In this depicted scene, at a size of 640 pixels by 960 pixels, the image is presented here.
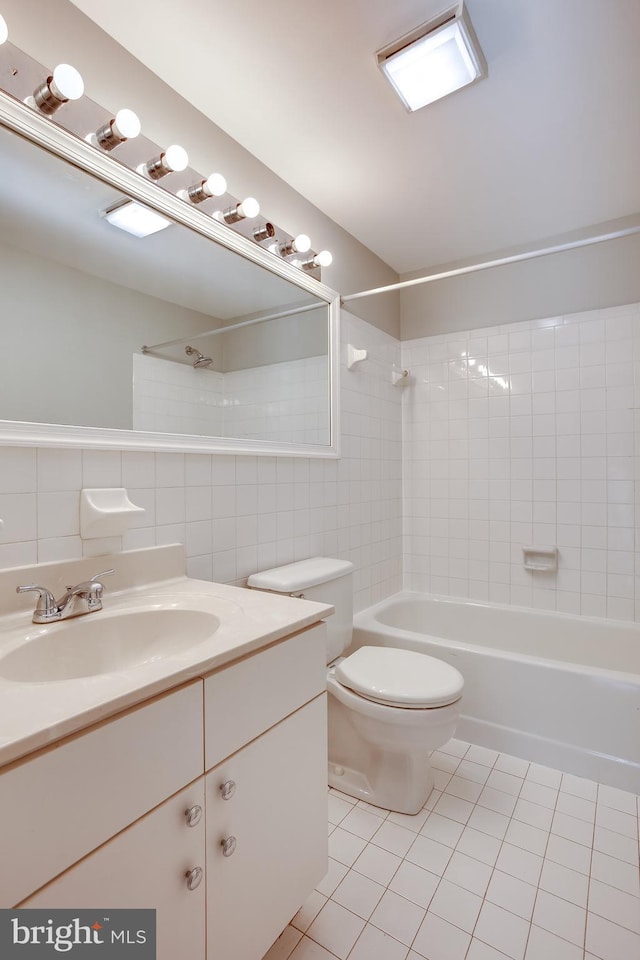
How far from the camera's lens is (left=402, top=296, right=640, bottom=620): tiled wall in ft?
7.43

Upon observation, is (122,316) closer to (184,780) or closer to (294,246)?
(294,246)

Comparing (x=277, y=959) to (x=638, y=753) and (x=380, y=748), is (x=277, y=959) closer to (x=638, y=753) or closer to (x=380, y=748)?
(x=380, y=748)

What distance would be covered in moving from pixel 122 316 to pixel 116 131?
43 centimetres

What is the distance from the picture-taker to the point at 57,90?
103 cm

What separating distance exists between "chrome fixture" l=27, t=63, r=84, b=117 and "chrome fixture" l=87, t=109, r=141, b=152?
0.33ft

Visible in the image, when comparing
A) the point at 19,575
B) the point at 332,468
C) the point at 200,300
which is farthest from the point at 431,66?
the point at 19,575

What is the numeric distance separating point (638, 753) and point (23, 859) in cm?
192

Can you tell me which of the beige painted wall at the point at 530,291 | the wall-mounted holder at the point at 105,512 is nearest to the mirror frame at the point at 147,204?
the wall-mounted holder at the point at 105,512

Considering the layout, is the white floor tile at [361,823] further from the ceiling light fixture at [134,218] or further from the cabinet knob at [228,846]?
the ceiling light fixture at [134,218]

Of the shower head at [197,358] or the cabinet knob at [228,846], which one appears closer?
the cabinet knob at [228,846]

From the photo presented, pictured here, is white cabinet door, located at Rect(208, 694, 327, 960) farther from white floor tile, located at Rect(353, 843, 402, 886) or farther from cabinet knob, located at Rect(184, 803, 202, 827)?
white floor tile, located at Rect(353, 843, 402, 886)

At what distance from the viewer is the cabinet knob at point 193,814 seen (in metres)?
0.77

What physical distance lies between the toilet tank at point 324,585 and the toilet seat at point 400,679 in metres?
0.11

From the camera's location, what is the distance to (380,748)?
1583 mm
